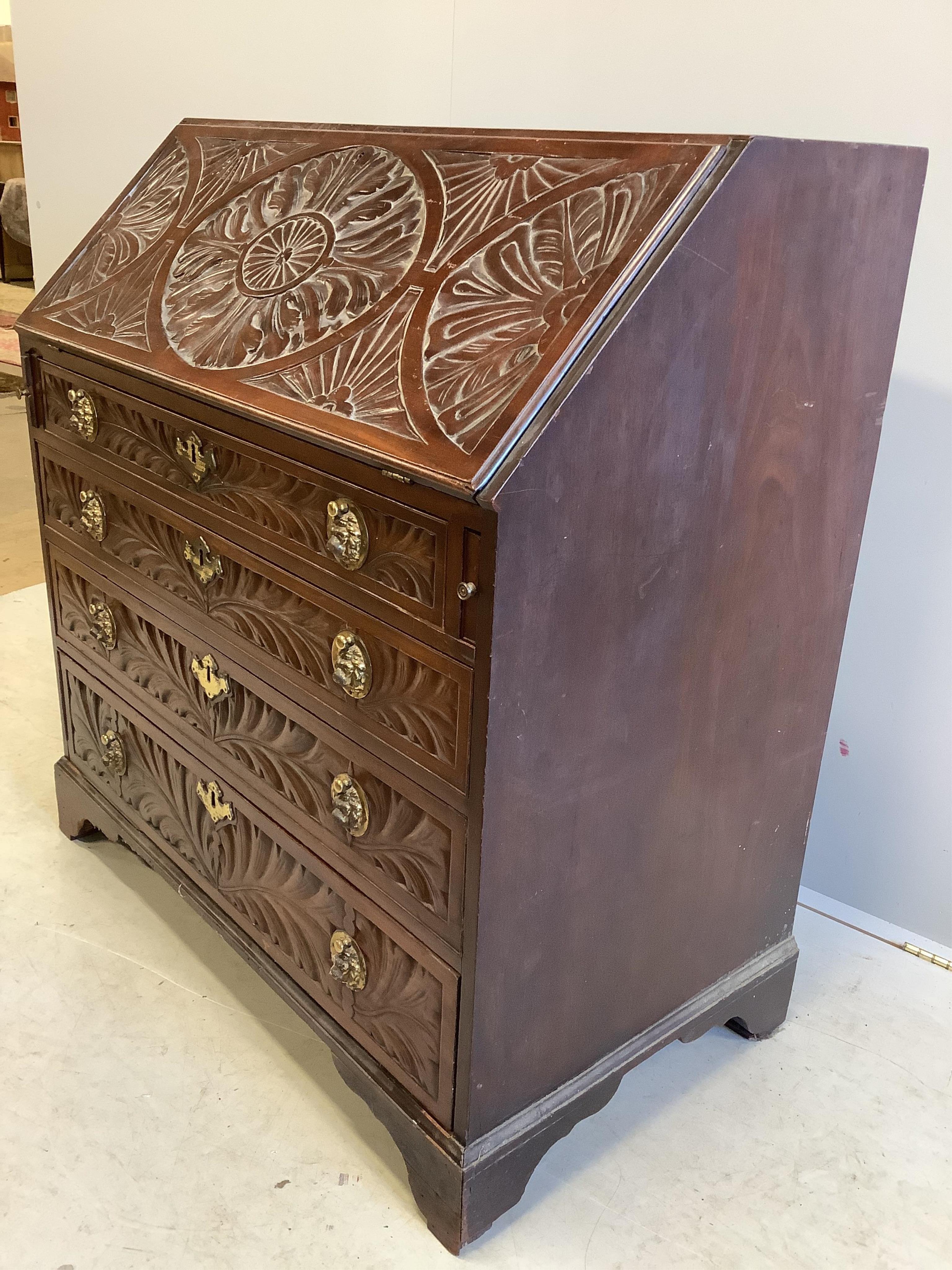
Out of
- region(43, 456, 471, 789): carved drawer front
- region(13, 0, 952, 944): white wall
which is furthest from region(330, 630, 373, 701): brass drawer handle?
region(13, 0, 952, 944): white wall

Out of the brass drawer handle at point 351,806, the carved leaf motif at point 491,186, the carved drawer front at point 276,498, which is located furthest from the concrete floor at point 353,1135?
the carved leaf motif at point 491,186

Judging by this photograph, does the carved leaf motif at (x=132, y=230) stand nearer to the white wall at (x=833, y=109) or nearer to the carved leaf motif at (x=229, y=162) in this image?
the carved leaf motif at (x=229, y=162)

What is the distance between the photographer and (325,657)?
1366 mm

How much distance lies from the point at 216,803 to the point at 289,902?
22 cm

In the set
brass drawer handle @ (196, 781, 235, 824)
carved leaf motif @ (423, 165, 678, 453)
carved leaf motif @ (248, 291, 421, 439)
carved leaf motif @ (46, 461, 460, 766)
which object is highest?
carved leaf motif @ (423, 165, 678, 453)

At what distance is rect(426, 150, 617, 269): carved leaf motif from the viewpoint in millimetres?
1265

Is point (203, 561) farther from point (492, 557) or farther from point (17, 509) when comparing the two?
point (17, 509)

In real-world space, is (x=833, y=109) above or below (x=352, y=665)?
above

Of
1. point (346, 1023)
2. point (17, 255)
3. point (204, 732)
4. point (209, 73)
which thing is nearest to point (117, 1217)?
point (346, 1023)

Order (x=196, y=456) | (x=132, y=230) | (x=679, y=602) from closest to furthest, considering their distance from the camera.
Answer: (x=679, y=602) → (x=196, y=456) → (x=132, y=230)

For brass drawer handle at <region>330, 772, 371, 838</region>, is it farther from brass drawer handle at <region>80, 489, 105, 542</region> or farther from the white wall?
the white wall

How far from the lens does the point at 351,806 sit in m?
1.38

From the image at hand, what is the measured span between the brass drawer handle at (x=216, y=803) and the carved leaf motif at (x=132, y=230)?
77cm

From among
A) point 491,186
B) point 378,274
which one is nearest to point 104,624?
point 378,274
